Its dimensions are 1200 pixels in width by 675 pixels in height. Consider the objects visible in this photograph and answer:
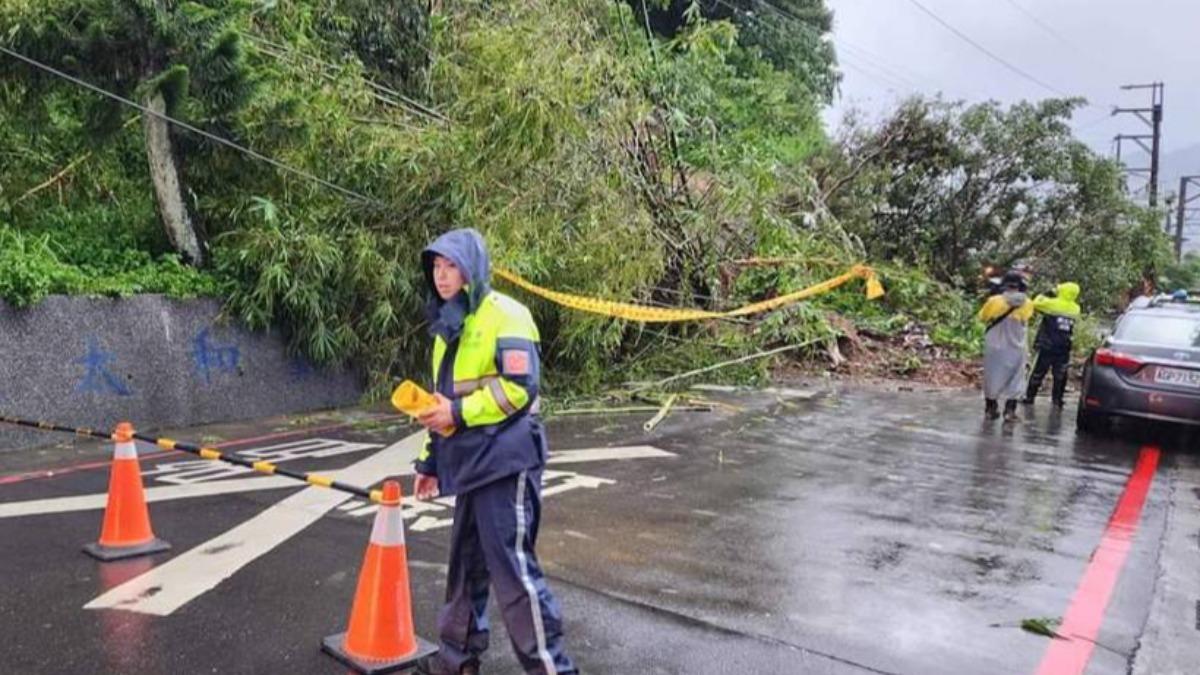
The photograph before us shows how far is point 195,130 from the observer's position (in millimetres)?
8391

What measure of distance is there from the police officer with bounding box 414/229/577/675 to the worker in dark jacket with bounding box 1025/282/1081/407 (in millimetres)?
9039

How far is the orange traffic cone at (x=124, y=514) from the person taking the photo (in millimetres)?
4742

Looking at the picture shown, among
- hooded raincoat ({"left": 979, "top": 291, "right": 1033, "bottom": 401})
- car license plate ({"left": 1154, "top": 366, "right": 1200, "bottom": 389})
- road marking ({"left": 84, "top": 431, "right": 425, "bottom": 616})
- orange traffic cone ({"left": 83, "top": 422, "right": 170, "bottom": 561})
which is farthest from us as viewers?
hooded raincoat ({"left": 979, "top": 291, "right": 1033, "bottom": 401})

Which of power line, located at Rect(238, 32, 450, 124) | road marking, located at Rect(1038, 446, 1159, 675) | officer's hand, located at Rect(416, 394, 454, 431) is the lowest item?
road marking, located at Rect(1038, 446, 1159, 675)

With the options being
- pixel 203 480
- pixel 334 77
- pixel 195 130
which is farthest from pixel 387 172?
pixel 203 480

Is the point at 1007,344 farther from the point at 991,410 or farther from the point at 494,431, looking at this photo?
the point at 494,431

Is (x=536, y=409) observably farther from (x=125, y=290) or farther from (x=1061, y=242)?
(x=1061, y=242)

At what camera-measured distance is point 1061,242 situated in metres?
18.6

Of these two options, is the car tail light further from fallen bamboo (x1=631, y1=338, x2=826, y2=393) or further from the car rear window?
fallen bamboo (x1=631, y1=338, x2=826, y2=393)

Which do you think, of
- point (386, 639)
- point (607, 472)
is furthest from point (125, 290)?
point (386, 639)

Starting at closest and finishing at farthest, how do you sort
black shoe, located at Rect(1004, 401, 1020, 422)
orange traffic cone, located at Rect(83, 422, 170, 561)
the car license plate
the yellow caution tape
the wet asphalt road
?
1. the wet asphalt road
2. orange traffic cone, located at Rect(83, 422, 170, 561)
3. the car license plate
4. the yellow caution tape
5. black shoe, located at Rect(1004, 401, 1020, 422)

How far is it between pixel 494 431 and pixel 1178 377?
768cm

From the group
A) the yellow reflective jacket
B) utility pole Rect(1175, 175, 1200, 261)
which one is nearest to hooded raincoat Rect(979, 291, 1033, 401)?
the yellow reflective jacket

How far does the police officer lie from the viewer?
3242mm
